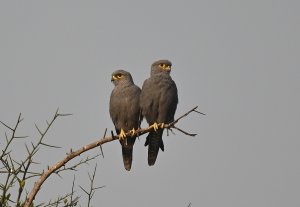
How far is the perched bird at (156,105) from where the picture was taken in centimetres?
1013

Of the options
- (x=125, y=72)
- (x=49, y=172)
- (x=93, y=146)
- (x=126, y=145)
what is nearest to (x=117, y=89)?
(x=125, y=72)

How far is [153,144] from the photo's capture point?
10.1 m

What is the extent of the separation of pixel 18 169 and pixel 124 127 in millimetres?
5108

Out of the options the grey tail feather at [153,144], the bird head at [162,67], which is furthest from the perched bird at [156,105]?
the bird head at [162,67]

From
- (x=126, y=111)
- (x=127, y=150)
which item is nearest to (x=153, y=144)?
(x=127, y=150)

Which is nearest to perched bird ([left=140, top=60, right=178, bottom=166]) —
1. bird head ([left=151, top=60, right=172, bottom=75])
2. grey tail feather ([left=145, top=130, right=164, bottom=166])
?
grey tail feather ([left=145, top=130, right=164, bottom=166])

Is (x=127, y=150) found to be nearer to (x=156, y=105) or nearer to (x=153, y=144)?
(x=153, y=144)

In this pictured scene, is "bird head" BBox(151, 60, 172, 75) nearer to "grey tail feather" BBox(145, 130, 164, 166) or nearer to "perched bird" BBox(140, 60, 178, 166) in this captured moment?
"perched bird" BBox(140, 60, 178, 166)

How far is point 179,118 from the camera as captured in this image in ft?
22.1

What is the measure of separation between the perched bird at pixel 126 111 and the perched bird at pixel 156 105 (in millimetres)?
197

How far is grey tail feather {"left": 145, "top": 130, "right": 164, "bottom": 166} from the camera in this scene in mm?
10125

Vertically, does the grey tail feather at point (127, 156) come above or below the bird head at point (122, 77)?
below

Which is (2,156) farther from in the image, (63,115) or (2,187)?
(63,115)

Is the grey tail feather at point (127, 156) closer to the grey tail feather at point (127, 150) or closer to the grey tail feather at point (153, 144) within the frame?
the grey tail feather at point (127, 150)
